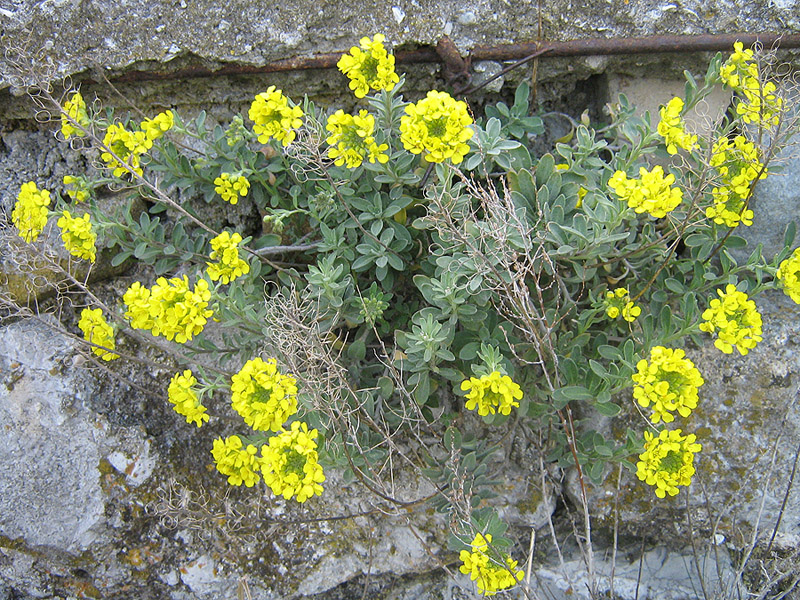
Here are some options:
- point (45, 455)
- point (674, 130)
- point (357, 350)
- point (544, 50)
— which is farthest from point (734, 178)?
point (45, 455)

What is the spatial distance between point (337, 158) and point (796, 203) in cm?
172

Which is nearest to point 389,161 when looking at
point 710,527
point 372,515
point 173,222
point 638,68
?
point 173,222

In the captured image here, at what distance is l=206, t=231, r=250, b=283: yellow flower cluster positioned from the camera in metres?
2.04

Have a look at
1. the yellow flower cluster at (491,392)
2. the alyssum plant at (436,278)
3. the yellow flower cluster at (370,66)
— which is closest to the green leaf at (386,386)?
the alyssum plant at (436,278)

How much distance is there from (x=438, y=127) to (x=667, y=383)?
3.20 feet

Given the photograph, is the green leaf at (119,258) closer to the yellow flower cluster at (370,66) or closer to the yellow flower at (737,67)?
the yellow flower cluster at (370,66)

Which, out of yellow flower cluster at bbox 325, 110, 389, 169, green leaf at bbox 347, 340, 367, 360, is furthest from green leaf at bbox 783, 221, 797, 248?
green leaf at bbox 347, 340, 367, 360

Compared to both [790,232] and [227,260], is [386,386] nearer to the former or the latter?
[227,260]

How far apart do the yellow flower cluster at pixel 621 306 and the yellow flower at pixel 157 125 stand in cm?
166

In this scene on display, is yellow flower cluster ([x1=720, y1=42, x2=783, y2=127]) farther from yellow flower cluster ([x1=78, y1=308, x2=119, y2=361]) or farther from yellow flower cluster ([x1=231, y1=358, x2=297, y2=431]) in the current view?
yellow flower cluster ([x1=78, y1=308, x2=119, y2=361])

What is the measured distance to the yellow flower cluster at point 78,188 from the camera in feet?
7.60

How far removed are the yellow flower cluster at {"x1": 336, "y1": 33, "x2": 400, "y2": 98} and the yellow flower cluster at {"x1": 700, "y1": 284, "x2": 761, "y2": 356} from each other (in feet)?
→ 3.96

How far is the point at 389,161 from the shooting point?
2295 millimetres

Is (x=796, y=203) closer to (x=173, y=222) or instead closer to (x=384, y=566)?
(x=384, y=566)
